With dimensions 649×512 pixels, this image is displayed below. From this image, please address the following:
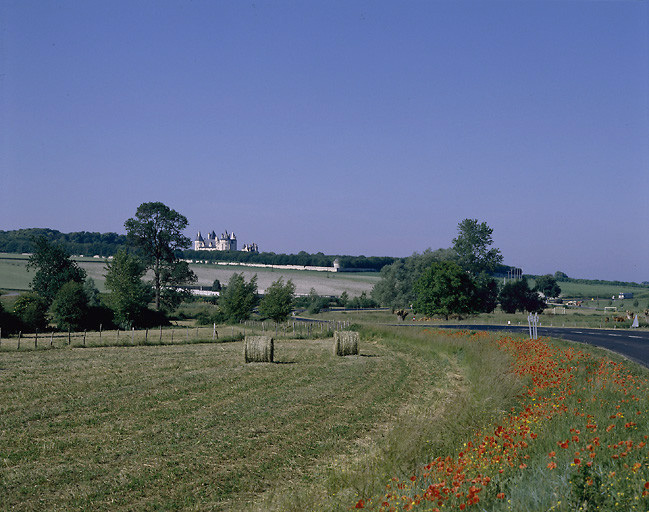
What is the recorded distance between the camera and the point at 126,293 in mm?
60625

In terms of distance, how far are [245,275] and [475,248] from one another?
Result: 63.0 meters

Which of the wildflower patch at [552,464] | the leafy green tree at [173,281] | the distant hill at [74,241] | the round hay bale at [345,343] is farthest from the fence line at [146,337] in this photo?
the distant hill at [74,241]

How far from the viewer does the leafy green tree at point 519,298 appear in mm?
104000

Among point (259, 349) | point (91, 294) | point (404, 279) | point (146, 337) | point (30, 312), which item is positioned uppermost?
point (404, 279)

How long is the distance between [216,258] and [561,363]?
184 m

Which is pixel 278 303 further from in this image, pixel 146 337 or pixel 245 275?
pixel 245 275

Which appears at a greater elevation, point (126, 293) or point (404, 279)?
point (404, 279)

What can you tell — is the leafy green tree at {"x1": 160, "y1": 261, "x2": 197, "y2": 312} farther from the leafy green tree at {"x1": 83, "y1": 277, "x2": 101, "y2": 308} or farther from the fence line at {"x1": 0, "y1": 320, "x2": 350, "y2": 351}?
the fence line at {"x1": 0, "y1": 320, "x2": 350, "y2": 351}

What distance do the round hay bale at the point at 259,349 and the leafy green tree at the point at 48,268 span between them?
50487mm

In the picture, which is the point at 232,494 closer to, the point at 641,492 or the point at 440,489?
the point at 440,489

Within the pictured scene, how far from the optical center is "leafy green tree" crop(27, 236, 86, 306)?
2874 inches

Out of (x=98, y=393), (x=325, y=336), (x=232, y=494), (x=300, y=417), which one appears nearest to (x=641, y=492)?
(x=232, y=494)

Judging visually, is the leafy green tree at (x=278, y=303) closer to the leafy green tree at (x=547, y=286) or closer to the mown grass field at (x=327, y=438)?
the mown grass field at (x=327, y=438)

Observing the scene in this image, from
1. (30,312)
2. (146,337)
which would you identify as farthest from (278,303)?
(30,312)
